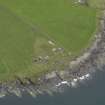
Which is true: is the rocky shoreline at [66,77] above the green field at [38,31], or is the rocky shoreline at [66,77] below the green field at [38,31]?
below

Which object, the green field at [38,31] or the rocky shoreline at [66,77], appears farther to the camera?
the green field at [38,31]

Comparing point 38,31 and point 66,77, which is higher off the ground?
point 38,31

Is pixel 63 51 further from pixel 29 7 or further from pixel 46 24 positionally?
pixel 29 7

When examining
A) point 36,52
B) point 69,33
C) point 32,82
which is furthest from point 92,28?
point 32,82

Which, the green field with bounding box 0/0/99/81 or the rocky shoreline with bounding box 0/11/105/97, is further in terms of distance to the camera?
the green field with bounding box 0/0/99/81

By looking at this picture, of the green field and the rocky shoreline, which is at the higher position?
the green field
